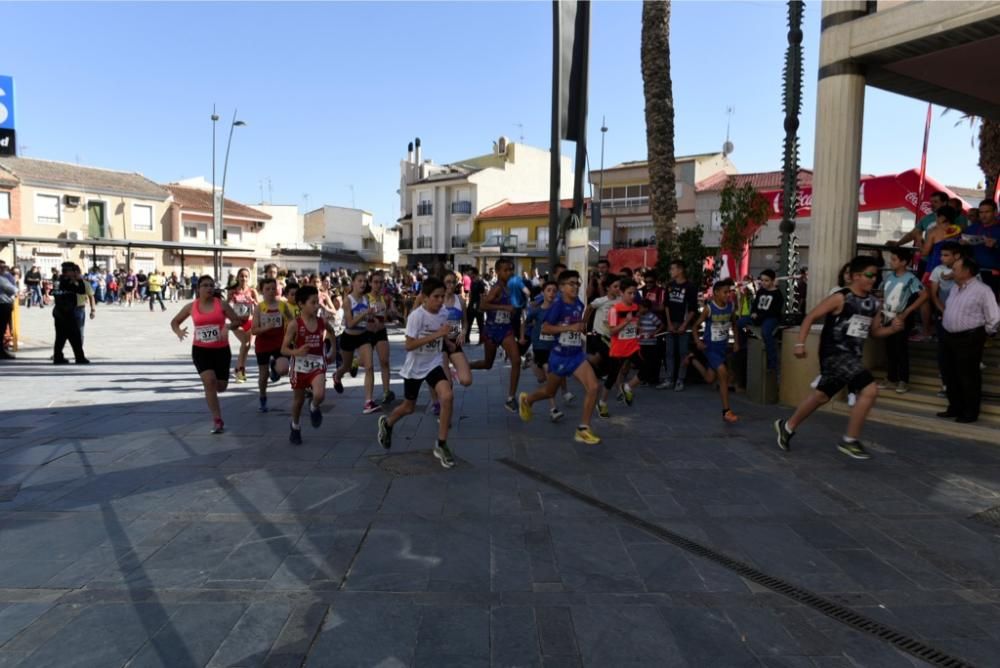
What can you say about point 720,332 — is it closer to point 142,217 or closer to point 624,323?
point 624,323

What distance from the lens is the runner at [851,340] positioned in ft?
19.0

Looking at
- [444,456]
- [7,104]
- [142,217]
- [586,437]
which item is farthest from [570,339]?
[142,217]

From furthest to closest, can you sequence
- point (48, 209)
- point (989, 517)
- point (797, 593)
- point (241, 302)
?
1. point (48, 209)
2. point (241, 302)
3. point (989, 517)
4. point (797, 593)

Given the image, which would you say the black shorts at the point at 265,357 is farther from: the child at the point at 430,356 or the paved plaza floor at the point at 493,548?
the child at the point at 430,356

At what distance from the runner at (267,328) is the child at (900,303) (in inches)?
283

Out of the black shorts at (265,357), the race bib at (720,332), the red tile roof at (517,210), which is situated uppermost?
the red tile roof at (517,210)

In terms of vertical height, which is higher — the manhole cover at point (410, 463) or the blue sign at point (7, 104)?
the blue sign at point (7, 104)

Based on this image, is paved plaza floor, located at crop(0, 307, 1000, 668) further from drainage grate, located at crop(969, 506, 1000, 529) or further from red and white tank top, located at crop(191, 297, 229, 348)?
red and white tank top, located at crop(191, 297, 229, 348)

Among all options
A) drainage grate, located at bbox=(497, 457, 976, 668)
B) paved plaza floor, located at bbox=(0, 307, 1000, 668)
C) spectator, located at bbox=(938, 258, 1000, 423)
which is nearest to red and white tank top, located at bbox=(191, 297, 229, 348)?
paved plaza floor, located at bbox=(0, 307, 1000, 668)

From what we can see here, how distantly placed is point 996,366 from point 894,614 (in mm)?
6187

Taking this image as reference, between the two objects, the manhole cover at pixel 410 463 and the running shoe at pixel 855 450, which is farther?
the running shoe at pixel 855 450

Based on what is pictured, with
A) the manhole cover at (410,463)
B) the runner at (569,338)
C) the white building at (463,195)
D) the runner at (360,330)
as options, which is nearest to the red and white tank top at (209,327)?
the runner at (360,330)

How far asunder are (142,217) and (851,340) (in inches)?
2046

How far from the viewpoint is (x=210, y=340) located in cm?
661
